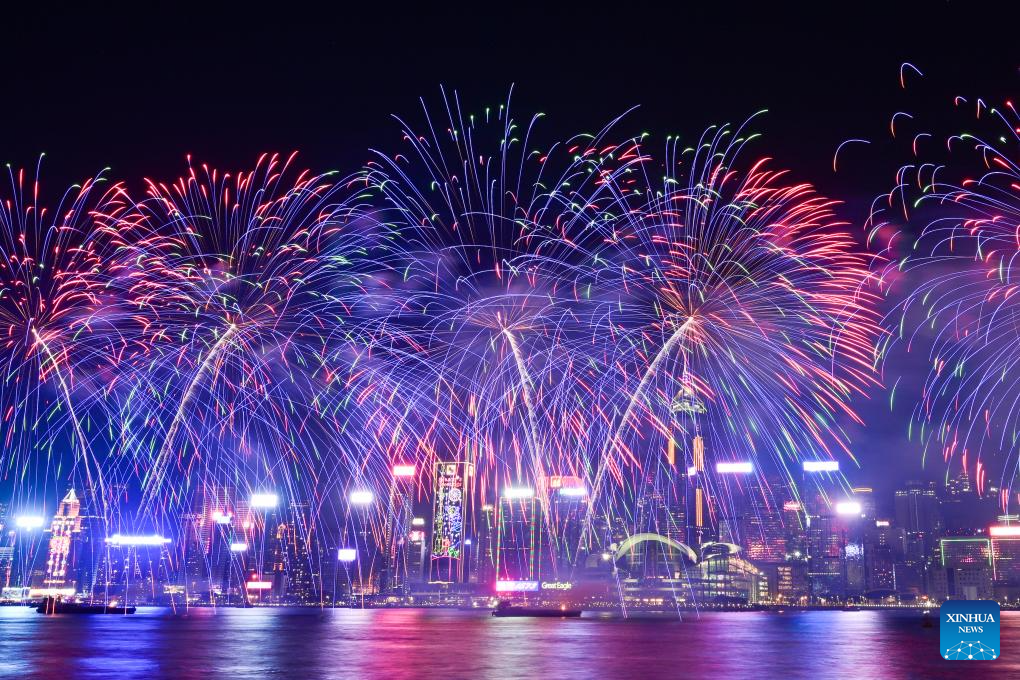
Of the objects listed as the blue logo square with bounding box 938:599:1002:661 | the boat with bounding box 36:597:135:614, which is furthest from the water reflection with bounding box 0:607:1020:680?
the boat with bounding box 36:597:135:614

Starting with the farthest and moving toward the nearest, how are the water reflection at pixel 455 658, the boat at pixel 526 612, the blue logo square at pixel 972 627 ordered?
1. the boat at pixel 526 612
2. the water reflection at pixel 455 658
3. the blue logo square at pixel 972 627

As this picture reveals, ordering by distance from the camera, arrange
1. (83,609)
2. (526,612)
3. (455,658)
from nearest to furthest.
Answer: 1. (455,658)
2. (526,612)
3. (83,609)

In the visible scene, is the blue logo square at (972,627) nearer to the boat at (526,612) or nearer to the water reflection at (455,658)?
the water reflection at (455,658)

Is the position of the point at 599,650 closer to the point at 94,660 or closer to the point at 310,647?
the point at 310,647

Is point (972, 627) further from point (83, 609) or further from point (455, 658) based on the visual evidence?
A: point (83, 609)

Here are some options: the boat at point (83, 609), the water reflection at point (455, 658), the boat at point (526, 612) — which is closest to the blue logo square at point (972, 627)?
the water reflection at point (455, 658)

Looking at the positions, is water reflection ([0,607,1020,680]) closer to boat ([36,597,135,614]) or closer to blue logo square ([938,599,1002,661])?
blue logo square ([938,599,1002,661])

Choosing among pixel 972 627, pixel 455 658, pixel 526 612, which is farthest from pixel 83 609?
pixel 972 627

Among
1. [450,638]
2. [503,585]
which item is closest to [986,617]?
[450,638]

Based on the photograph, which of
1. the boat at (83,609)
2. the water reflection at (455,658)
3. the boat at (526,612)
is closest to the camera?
the water reflection at (455,658)

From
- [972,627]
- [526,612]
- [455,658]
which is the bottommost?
[526,612]
